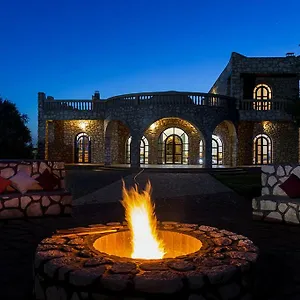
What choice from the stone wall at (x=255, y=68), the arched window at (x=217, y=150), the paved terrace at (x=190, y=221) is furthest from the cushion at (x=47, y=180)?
the arched window at (x=217, y=150)

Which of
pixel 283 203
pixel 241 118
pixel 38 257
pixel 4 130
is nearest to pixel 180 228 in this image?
pixel 38 257

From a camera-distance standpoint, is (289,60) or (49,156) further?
(49,156)

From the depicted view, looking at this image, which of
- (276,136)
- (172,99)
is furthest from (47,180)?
(276,136)

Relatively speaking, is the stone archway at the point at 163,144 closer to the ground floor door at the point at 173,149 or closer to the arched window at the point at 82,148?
the ground floor door at the point at 173,149

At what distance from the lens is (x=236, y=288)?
2795 millimetres

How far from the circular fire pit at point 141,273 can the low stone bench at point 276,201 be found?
315 centimetres

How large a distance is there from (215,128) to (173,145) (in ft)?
10.6

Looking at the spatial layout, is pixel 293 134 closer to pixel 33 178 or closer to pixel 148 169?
pixel 148 169

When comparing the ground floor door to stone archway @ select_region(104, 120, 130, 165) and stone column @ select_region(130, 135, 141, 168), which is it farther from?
stone column @ select_region(130, 135, 141, 168)

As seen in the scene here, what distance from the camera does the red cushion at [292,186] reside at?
21.7ft

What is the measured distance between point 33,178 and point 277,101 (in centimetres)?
2018

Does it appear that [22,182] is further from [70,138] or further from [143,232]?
[70,138]

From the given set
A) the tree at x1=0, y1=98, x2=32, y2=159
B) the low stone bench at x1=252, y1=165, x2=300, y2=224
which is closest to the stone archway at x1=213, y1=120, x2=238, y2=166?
the tree at x1=0, y1=98, x2=32, y2=159

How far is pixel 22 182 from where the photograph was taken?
6.93 meters
